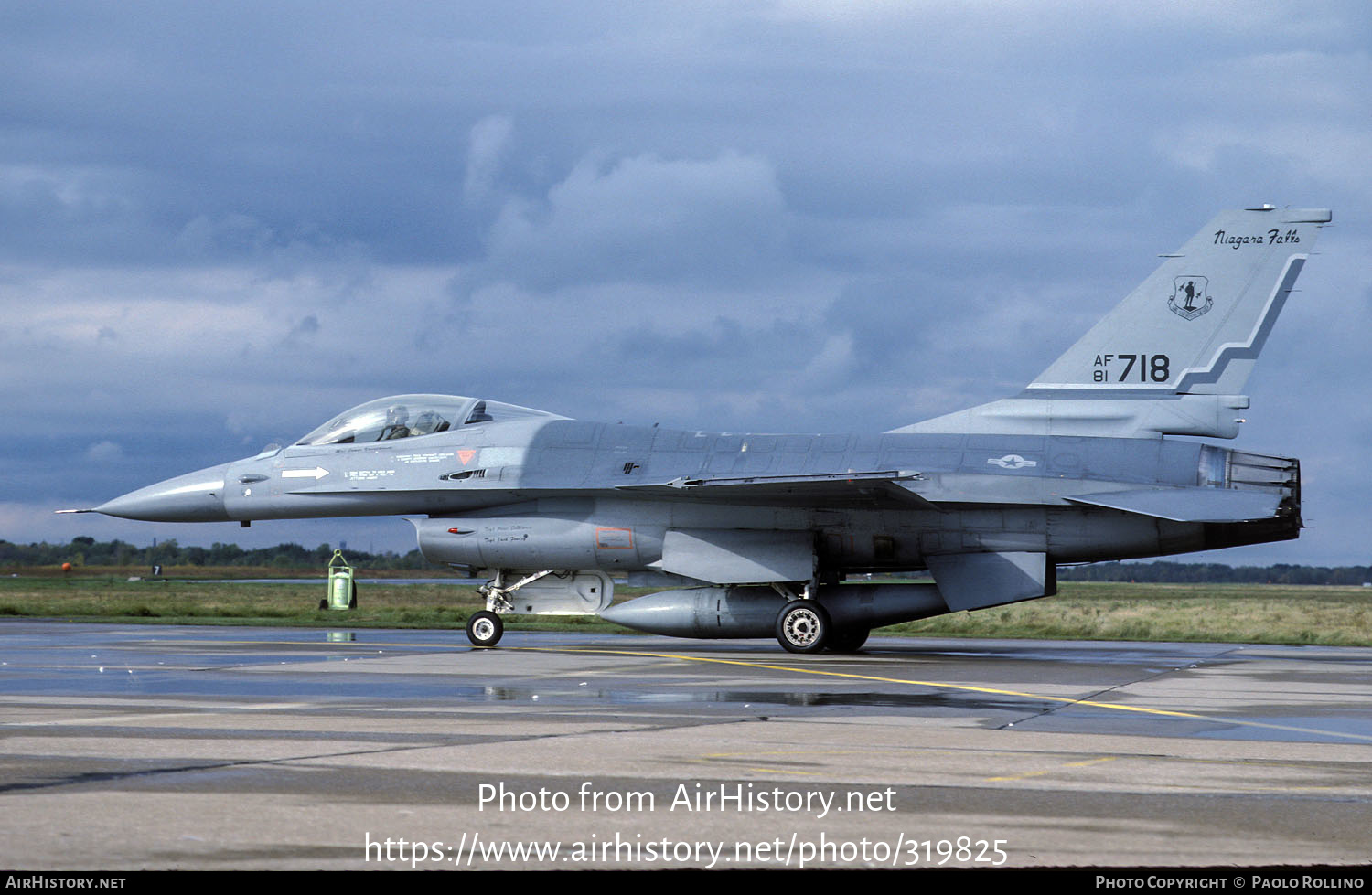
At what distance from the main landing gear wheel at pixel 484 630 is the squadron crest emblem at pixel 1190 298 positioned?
37.0ft

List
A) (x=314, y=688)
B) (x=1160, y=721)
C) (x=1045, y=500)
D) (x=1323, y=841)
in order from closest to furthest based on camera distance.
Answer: (x=1323, y=841) → (x=1160, y=721) → (x=314, y=688) → (x=1045, y=500)

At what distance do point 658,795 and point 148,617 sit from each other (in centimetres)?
2732

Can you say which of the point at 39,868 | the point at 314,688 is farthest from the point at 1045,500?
the point at 39,868

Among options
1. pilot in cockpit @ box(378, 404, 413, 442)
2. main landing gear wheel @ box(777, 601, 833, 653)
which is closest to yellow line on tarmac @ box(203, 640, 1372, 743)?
main landing gear wheel @ box(777, 601, 833, 653)

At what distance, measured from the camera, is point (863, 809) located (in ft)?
21.7

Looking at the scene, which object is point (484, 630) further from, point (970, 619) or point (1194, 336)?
point (970, 619)

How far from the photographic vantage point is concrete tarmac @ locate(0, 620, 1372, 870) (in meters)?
5.66

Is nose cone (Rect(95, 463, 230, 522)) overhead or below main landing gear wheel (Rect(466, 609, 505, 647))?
overhead

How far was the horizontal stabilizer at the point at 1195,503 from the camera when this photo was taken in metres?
18.2

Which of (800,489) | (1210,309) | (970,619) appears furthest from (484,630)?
(970,619)

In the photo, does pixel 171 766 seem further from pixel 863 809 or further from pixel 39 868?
pixel 863 809

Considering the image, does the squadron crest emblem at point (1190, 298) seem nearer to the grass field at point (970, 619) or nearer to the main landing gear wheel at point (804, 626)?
the main landing gear wheel at point (804, 626)

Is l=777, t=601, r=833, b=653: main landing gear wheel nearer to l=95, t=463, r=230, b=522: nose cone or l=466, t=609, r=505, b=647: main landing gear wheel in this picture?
l=466, t=609, r=505, b=647: main landing gear wheel

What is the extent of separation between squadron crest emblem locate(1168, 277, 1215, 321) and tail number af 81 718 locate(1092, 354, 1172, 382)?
72cm
